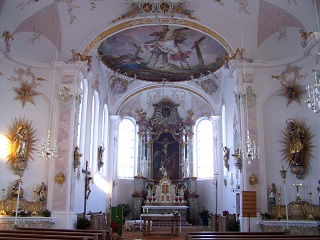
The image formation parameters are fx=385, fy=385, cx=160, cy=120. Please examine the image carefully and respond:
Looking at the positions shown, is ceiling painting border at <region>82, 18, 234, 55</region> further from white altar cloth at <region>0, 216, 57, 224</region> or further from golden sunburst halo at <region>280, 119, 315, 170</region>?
white altar cloth at <region>0, 216, 57, 224</region>

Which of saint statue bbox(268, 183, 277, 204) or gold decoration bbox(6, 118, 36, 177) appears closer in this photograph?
saint statue bbox(268, 183, 277, 204)

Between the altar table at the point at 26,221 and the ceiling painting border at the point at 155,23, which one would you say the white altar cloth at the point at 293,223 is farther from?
the altar table at the point at 26,221

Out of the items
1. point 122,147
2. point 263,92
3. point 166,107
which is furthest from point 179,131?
point 263,92

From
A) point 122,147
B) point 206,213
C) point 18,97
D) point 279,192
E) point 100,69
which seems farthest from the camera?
point 122,147

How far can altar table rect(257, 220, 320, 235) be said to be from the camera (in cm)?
1320

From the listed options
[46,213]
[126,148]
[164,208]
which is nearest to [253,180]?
[46,213]

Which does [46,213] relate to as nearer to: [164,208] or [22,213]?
[22,213]

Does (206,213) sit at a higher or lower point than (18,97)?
lower

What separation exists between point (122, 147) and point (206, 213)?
7.02 metres

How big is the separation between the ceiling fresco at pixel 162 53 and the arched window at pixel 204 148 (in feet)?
12.8

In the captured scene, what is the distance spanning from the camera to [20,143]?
1512cm

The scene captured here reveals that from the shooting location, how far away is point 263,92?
15680 millimetres

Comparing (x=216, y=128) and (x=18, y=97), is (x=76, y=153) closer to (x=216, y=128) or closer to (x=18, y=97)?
(x=18, y=97)

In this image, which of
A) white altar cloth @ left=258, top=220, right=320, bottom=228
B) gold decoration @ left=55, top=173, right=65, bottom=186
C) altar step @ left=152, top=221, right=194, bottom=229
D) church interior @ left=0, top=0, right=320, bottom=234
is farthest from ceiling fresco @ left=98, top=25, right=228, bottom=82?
white altar cloth @ left=258, top=220, right=320, bottom=228
